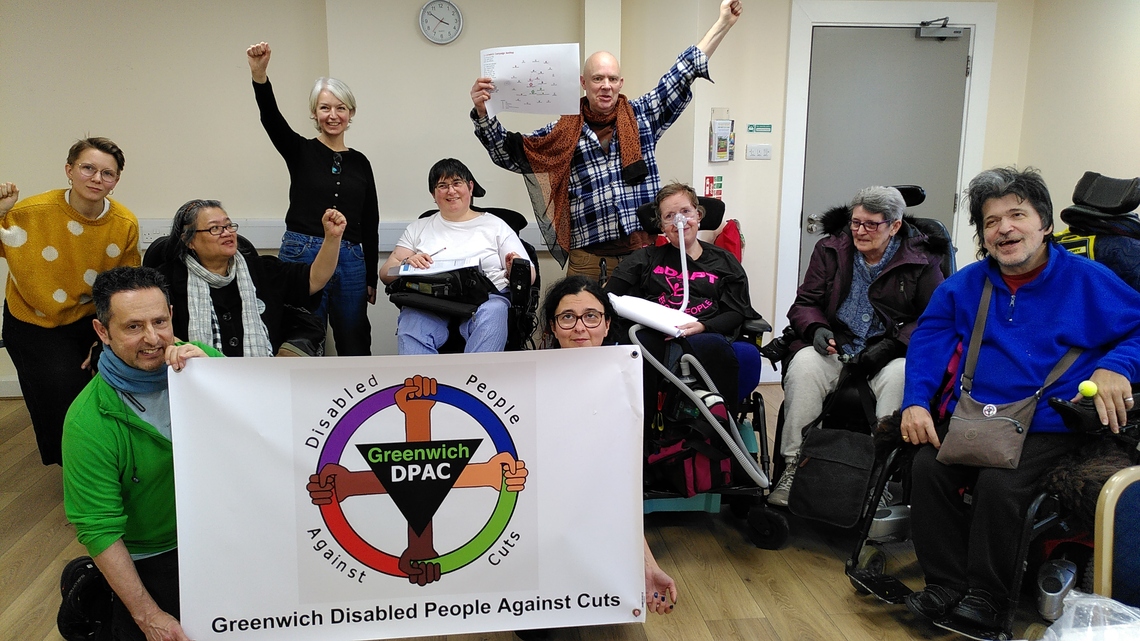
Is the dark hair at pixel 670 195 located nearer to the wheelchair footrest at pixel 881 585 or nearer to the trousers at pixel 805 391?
the trousers at pixel 805 391

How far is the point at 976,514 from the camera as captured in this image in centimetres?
218

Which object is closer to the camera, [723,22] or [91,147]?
[91,147]

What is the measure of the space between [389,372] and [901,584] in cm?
158

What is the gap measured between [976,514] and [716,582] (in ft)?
2.59

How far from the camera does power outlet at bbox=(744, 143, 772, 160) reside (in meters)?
4.53

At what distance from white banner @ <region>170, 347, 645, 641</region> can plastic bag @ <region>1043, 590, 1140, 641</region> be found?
0.87m

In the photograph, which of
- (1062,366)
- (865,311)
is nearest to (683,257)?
(865,311)

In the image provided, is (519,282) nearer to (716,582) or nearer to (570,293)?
(570,293)

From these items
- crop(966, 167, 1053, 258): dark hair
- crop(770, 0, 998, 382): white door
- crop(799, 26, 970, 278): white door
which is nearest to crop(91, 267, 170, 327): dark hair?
crop(966, 167, 1053, 258): dark hair

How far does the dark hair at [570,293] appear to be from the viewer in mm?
2414

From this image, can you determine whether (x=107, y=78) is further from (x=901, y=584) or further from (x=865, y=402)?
(x=901, y=584)

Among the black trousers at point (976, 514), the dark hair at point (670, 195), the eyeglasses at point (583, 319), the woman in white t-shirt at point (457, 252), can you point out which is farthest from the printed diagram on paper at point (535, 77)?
the black trousers at point (976, 514)

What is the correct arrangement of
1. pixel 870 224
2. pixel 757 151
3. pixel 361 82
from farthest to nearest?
pixel 757 151, pixel 361 82, pixel 870 224

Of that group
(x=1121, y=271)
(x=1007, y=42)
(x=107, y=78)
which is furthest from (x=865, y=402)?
(x=107, y=78)
